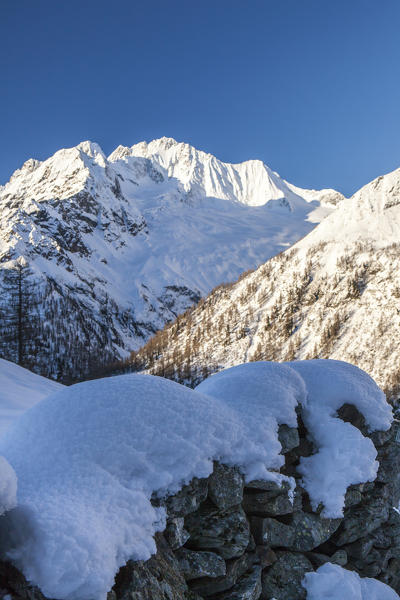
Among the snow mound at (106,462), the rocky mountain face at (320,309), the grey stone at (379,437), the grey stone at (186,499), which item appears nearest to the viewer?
the snow mound at (106,462)

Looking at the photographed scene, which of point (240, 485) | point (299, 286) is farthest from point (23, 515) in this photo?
point (299, 286)

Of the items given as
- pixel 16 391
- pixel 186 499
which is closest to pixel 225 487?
pixel 186 499

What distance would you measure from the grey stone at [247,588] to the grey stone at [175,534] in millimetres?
1391

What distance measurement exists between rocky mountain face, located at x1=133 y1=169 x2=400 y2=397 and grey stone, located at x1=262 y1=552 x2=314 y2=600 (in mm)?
110349

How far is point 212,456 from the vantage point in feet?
25.0

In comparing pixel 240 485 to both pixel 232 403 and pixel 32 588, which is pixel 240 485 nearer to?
pixel 232 403

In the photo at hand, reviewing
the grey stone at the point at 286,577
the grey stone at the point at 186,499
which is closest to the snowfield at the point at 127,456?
the grey stone at the point at 186,499

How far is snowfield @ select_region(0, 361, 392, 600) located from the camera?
4.90 meters

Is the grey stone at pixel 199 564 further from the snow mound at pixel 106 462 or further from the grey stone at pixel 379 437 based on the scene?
the grey stone at pixel 379 437

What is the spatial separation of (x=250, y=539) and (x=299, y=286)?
163 metres

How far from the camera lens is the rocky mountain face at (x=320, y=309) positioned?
131 metres

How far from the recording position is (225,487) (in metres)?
7.63

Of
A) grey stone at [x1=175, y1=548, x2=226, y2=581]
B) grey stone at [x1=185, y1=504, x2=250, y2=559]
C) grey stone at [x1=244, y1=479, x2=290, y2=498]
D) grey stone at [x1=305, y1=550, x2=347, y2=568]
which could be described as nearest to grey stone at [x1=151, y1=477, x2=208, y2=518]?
grey stone at [x1=185, y1=504, x2=250, y2=559]

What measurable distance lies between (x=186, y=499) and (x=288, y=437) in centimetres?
327
